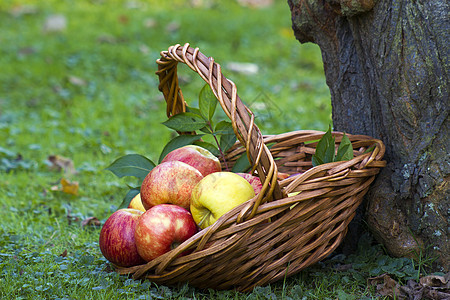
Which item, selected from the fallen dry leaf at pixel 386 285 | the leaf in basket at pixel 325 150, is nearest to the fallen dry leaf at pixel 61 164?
the leaf in basket at pixel 325 150

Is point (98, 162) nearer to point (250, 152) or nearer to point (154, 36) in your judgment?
point (250, 152)

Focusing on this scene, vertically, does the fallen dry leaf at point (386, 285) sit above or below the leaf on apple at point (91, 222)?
below

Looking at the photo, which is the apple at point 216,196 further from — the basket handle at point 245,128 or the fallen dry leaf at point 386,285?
the fallen dry leaf at point 386,285

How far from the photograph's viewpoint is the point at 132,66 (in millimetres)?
5621

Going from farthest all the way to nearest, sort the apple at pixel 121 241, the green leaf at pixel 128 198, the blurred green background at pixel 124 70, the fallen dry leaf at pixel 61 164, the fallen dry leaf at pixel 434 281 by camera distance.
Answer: the blurred green background at pixel 124 70 → the fallen dry leaf at pixel 61 164 → the green leaf at pixel 128 198 → the apple at pixel 121 241 → the fallen dry leaf at pixel 434 281

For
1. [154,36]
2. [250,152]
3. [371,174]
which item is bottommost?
[371,174]

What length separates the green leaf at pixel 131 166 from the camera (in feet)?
6.82

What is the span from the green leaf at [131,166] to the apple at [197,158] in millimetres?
108

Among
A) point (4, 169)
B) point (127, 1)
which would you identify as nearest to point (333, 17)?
point (4, 169)

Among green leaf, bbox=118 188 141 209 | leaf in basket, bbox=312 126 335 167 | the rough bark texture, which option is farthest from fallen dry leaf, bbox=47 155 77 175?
the rough bark texture

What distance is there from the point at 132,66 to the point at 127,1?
264cm

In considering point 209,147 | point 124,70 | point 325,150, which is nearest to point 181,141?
point 209,147

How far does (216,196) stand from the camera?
5.47ft

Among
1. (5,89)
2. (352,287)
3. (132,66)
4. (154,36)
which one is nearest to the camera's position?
(352,287)
